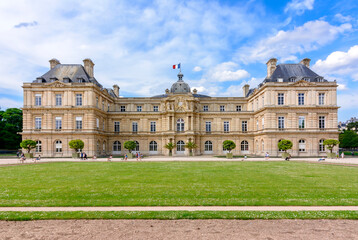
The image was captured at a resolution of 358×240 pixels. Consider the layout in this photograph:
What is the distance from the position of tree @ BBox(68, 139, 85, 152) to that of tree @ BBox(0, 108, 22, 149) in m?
26.5

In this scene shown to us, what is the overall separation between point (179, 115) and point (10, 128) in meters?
42.7

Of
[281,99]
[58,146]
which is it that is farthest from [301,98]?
[58,146]

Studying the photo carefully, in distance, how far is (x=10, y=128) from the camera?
57156 mm

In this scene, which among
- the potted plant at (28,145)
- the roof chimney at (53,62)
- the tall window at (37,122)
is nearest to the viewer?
the potted plant at (28,145)

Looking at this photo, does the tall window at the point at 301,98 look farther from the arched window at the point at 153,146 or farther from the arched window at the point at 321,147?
the arched window at the point at 153,146

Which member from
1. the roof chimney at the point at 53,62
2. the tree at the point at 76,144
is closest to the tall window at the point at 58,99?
the roof chimney at the point at 53,62

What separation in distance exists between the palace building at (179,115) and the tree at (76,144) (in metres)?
2.70

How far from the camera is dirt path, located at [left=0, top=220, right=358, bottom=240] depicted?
23.3ft

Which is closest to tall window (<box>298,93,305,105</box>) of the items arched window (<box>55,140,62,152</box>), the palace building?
the palace building

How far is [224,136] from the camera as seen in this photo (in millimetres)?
53875

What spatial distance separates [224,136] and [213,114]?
228 inches

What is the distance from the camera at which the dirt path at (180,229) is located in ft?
23.3

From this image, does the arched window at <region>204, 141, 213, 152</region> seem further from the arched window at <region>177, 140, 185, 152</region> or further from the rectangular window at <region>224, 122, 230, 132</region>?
the arched window at <region>177, 140, 185, 152</region>

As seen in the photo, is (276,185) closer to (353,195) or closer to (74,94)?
(353,195)
